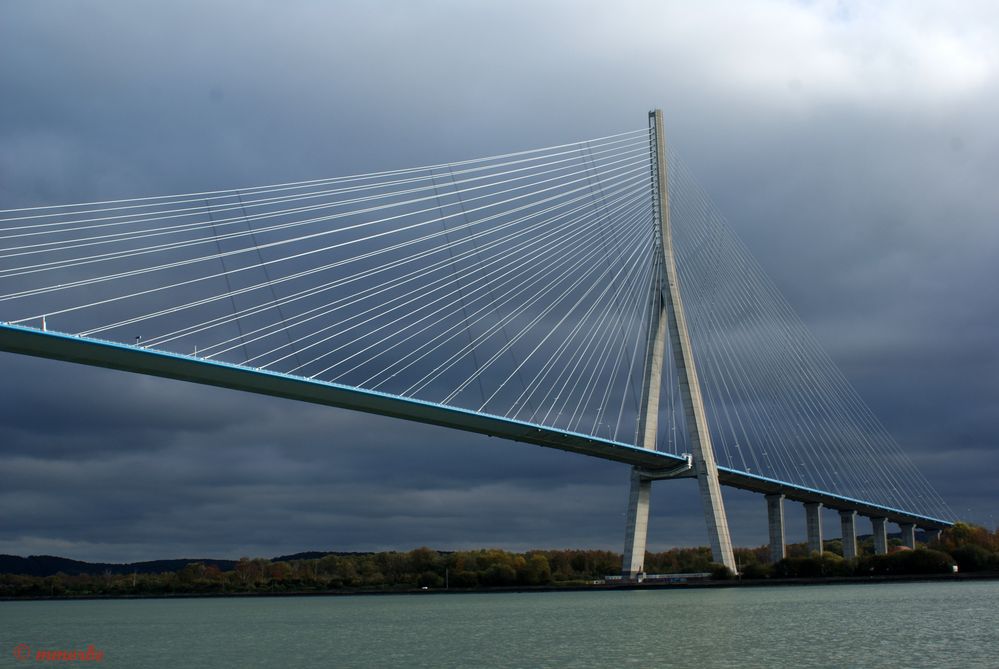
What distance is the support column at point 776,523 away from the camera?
55938mm

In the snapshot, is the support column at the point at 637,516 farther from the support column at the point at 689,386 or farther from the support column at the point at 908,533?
the support column at the point at 908,533

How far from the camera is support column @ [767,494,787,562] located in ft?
184

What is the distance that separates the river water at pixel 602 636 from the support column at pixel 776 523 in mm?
13331

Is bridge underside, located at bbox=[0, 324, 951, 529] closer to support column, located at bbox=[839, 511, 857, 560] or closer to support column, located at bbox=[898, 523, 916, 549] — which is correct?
support column, located at bbox=[839, 511, 857, 560]

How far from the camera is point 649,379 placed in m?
43.6

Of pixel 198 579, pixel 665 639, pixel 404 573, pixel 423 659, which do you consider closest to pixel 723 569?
pixel 665 639

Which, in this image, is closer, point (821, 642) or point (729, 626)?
point (821, 642)

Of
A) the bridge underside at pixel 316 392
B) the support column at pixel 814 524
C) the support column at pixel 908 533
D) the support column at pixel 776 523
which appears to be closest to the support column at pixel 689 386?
the bridge underside at pixel 316 392

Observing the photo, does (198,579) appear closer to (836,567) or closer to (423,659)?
(836,567)

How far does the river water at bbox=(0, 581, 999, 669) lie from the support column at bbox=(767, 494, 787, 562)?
43.7 ft

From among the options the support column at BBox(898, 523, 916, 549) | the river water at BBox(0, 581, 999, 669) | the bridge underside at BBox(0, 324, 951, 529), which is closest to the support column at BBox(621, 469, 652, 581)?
the bridge underside at BBox(0, 324, 951, 529)

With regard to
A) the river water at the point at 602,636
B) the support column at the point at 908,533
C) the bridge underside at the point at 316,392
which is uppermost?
the bridge underside at the point at 316,392

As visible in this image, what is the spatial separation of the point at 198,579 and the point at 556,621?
79469mm

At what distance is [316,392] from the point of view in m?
31.5
